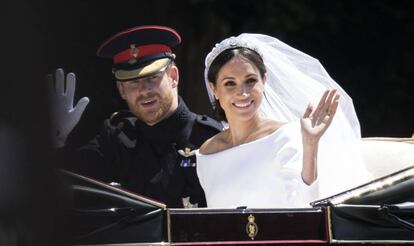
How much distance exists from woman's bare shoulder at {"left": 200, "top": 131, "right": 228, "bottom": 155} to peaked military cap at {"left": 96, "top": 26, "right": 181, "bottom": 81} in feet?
1.03

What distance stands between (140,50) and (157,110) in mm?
237

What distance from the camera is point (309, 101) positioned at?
9.96 ft

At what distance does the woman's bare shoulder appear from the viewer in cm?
291

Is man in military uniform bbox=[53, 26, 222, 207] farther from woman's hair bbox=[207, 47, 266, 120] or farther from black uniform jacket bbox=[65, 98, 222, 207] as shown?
woman's hair bbox=[207, 47, 266, 120]

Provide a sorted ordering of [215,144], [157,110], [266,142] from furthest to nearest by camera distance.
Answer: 1. [157,110]
2. [215,144]
3. [266,142]

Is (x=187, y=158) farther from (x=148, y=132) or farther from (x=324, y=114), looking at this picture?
(x=324, y=114)

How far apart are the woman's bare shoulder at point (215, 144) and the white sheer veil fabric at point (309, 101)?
16cm

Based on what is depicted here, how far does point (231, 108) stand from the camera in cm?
284

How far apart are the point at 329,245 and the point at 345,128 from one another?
24.7 inches

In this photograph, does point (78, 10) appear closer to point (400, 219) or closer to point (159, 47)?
point (159, 47)

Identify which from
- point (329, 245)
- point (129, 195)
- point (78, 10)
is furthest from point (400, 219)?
point (78, 10)

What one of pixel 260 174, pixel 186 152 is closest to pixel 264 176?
pixel 260 174

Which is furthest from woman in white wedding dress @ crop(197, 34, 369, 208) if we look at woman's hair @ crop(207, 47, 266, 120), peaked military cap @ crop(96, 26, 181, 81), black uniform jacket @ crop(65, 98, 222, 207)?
peaked military cap @ crop(96, 26, 181, 81)

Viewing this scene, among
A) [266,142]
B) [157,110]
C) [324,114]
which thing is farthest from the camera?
[157,110]
